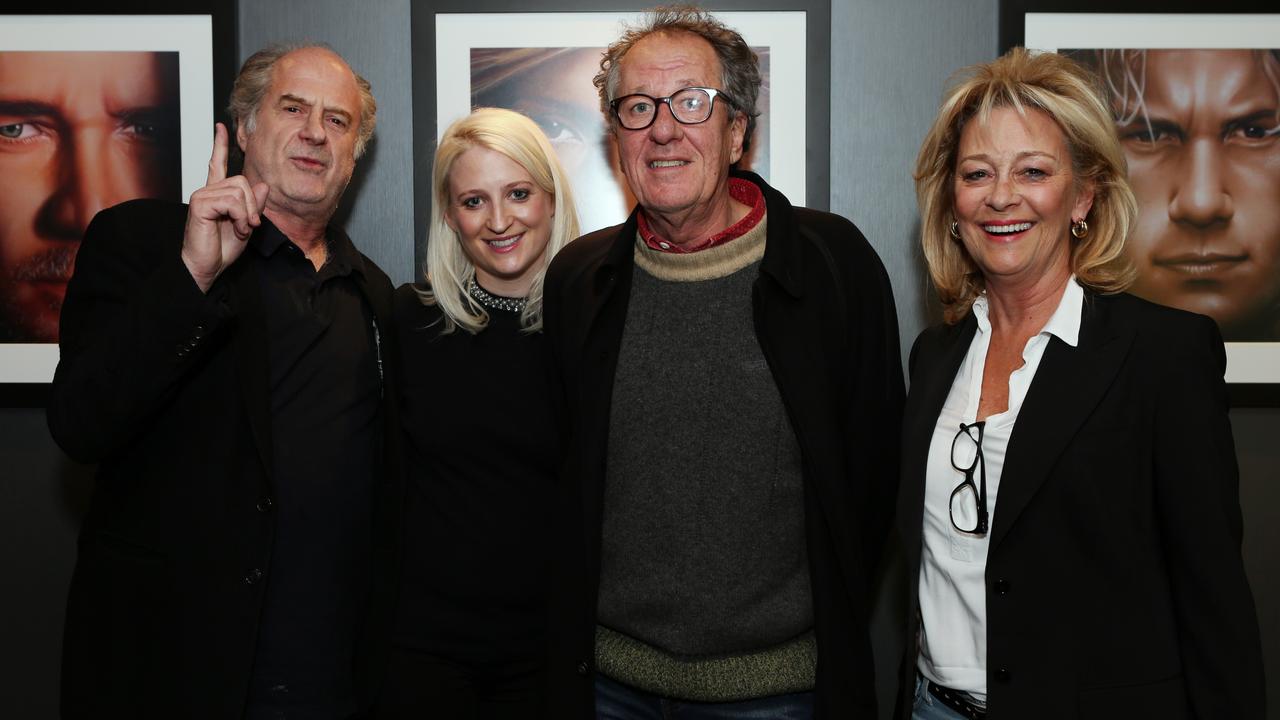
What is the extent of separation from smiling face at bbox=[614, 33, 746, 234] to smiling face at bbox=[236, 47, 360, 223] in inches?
31.1

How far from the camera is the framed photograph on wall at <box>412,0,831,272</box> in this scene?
9.14 ft

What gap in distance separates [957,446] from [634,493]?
2.11ft

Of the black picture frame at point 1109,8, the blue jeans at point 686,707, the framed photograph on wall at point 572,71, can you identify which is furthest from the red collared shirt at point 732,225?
the black picture frame at point 1109,8

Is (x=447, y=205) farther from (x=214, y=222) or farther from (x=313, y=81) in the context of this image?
(x=214, y=222)

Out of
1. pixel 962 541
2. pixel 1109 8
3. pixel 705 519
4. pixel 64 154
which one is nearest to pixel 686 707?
pixel 705 519

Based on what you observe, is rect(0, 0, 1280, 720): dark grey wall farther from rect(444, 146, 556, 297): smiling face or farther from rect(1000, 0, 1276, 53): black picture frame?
rect(444, 146, 556, 297): smiling face

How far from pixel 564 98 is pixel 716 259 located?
3.36 ft

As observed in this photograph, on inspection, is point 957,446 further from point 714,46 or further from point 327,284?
point 327,284

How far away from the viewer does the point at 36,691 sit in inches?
116

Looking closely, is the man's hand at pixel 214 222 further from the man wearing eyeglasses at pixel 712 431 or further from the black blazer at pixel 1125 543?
the black blazer at pixel 1125 543

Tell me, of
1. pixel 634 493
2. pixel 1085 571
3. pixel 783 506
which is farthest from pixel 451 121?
pixel 1085 571

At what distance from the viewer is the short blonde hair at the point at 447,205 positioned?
241 centimetres

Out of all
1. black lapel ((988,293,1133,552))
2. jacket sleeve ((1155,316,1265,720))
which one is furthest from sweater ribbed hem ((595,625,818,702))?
jacket sleeve ((1155,316,1265,720))

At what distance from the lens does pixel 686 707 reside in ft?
6.27
